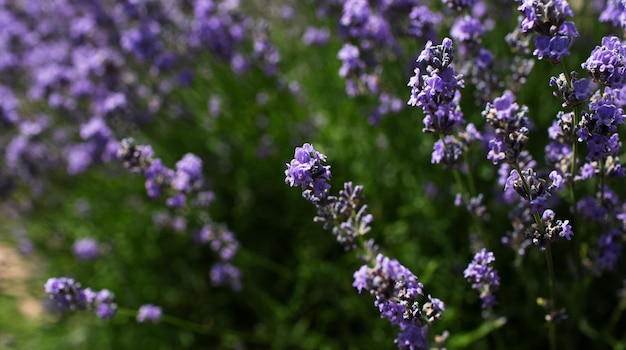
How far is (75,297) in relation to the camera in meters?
2.71

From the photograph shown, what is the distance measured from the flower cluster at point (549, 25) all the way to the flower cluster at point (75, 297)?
2107mm

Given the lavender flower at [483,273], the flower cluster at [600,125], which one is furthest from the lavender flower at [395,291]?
the flower cluster at [600,125]

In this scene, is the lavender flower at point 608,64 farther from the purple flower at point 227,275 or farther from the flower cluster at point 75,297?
the purple flower at point 227,275

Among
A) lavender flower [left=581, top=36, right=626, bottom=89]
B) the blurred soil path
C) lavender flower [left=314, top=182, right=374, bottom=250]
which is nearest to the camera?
lavender flower [left=581, top=36, right=626, bottom=89]

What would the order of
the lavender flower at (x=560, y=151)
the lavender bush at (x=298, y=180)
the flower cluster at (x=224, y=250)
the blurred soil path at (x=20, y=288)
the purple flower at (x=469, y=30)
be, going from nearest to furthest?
the lavender flower at (x=560, y=151) → the lavender bush at (x=298, y=180) → the purple flower at (x=469, y=30) → the flower cluster at (x=224, y=250) → the blurred soil path at (x=20, y=288)

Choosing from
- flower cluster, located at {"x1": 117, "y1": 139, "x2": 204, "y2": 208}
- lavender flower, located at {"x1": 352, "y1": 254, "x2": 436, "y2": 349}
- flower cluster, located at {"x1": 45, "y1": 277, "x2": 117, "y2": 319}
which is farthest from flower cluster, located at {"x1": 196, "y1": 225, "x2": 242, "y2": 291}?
lavender flower, located at {"x1": 352, "y1": 254, "x2": 436, "y2": 349}

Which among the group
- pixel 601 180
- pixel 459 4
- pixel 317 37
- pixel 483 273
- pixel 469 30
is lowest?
pixel 483 273

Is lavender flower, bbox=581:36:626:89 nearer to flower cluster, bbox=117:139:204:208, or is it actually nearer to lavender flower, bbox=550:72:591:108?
lavender flower, bbox=550:72:591:108

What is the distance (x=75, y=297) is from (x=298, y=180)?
1.34 metres

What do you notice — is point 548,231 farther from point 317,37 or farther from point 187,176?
point 317,37

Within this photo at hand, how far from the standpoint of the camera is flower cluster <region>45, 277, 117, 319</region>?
2621mm

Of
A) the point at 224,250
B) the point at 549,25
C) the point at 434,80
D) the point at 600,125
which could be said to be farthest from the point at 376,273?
the point at 224,250

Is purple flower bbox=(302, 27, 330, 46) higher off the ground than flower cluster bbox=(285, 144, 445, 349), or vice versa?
purple flower bbox=(302, 27, 330, 46)

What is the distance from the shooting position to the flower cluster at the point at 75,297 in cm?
262
